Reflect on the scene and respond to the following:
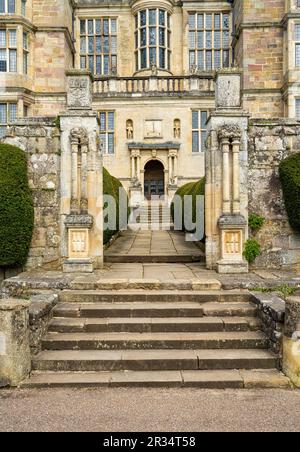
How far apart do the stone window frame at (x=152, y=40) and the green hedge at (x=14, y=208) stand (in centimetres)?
1795

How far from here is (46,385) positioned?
400 cm

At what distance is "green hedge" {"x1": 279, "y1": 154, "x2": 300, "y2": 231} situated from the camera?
22.4 feet

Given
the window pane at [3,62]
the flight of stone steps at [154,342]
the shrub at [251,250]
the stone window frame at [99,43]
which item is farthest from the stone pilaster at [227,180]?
the stone window frame at [99,43]

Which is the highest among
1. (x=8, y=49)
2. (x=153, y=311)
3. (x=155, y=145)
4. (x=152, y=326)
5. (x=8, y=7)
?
(x=8, y=7)

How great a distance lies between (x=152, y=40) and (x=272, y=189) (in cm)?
1916

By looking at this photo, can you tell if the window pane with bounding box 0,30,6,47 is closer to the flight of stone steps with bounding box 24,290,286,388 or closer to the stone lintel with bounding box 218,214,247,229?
the stone lintel with bounding box 218,214,247,229

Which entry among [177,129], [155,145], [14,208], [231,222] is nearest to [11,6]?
[155,145]

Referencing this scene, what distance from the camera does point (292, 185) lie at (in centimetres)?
687

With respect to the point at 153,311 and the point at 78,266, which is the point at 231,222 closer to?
the point at 153,311

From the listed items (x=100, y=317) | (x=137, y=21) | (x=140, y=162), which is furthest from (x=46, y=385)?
(x=137, y=21)

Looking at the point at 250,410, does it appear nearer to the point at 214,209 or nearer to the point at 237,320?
the point at 237,320

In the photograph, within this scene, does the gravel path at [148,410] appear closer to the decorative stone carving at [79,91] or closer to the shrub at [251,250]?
the shrub at [251,250]

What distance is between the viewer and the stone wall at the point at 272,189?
7.27 m

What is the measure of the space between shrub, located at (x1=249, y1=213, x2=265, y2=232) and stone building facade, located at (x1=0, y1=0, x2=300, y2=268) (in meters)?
9.70
